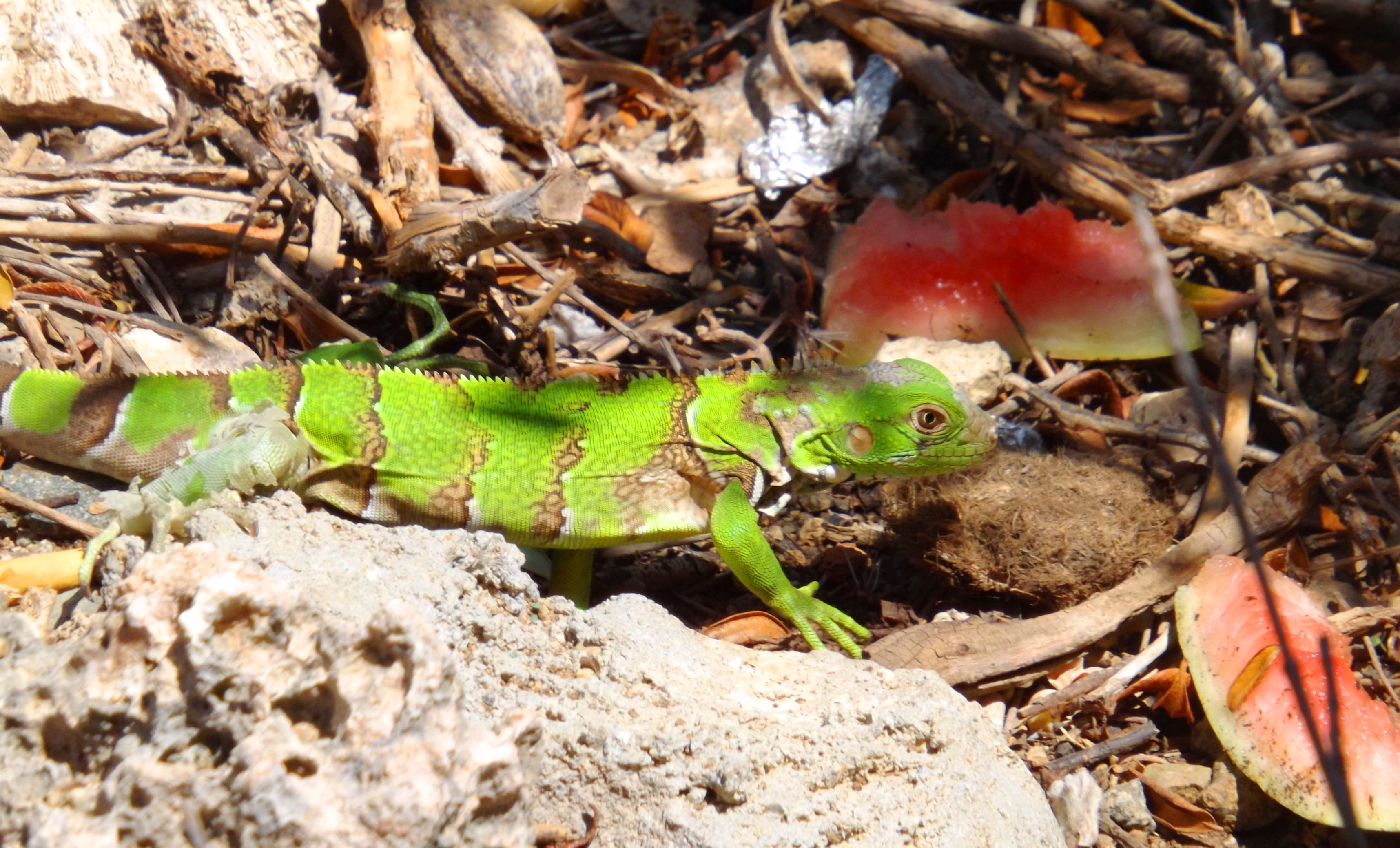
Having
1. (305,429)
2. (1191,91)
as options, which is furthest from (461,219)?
(1191,91)

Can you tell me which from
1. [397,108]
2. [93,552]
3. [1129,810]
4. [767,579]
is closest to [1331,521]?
[1129,810]

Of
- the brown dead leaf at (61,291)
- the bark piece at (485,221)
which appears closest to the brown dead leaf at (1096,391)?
the bark piece at (485,221)

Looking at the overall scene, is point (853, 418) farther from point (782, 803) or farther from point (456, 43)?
point (456, 43)

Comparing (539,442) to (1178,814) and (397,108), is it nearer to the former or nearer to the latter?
(397,108)

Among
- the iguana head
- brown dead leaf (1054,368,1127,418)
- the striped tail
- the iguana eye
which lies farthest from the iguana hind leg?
brown dead leaf (1054,368,1127,418)

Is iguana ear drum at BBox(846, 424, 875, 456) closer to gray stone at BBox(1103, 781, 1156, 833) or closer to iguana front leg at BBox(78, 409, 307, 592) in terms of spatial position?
gray stone at BBox(1103, 781, 1156, 833)

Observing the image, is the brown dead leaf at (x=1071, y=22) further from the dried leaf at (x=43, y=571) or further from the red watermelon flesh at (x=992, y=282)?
the dried leaf at (x=43, y=571)
